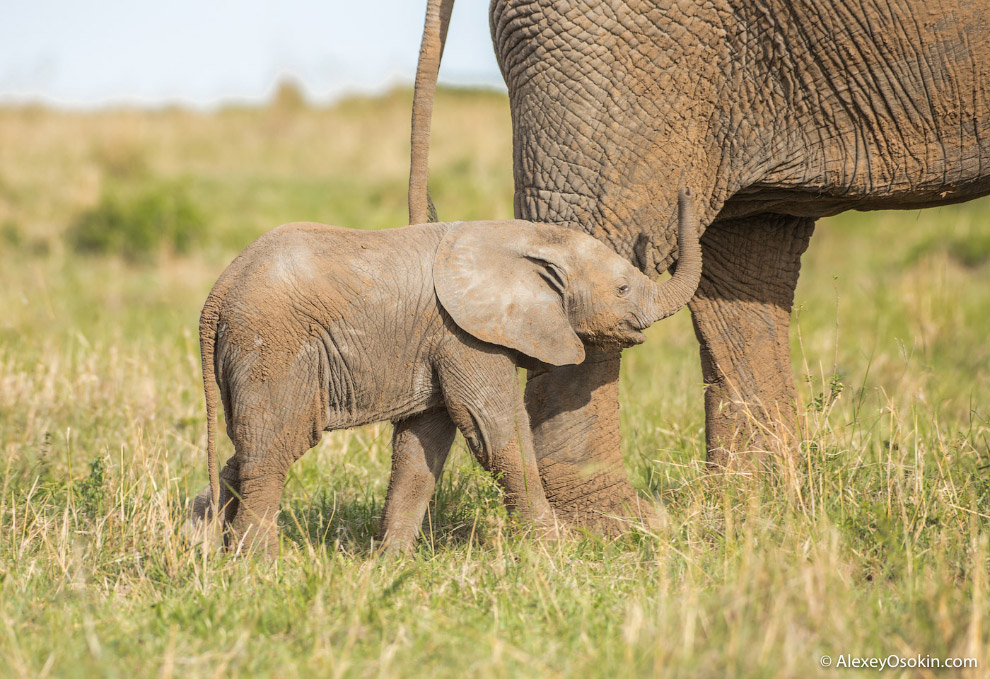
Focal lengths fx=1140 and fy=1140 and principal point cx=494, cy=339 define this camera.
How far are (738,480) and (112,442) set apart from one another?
8.80 feet

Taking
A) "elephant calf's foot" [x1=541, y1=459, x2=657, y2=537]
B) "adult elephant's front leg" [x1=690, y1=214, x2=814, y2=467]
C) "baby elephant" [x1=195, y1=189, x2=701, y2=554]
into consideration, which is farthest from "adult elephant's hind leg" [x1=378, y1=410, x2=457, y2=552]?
"adult elephant's front leg" [x1=690, y1=214, x2=814, y2=467]

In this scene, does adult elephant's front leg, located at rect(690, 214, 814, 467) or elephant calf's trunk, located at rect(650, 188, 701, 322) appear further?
adult elephant's front leg, located at rect(690, 214, 814, 467)

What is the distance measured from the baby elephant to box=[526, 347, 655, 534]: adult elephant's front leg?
1.14ft

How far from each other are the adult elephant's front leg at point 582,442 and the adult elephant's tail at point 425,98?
0.74 meters

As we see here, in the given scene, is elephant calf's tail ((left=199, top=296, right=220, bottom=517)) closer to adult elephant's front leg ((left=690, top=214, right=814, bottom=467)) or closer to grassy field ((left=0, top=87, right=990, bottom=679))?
grassy field ((left=0, top=87, right=990, bottom=679))

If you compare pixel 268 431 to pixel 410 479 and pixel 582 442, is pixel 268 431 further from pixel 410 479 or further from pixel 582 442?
pixel 582 442

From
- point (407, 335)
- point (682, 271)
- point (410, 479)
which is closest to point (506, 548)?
point (410, 479)

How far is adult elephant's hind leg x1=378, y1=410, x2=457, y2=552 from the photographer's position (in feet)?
12.5

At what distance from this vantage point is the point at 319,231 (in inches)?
141

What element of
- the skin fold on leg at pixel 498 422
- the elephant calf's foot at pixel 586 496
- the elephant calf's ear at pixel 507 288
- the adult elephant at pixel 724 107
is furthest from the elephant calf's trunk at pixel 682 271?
the elephant calf's foot at pixel 586 496

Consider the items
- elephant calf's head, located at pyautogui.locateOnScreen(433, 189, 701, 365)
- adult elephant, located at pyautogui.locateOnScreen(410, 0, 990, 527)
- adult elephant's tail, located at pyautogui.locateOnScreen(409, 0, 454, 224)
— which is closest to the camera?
elephant calf's head, located at pyautogui.locateOnScreen(433, 189, 701, 365)

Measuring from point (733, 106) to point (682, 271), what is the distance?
0.58m

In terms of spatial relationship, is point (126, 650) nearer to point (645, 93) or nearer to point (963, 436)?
point (645, 93)

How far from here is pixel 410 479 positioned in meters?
3.82
